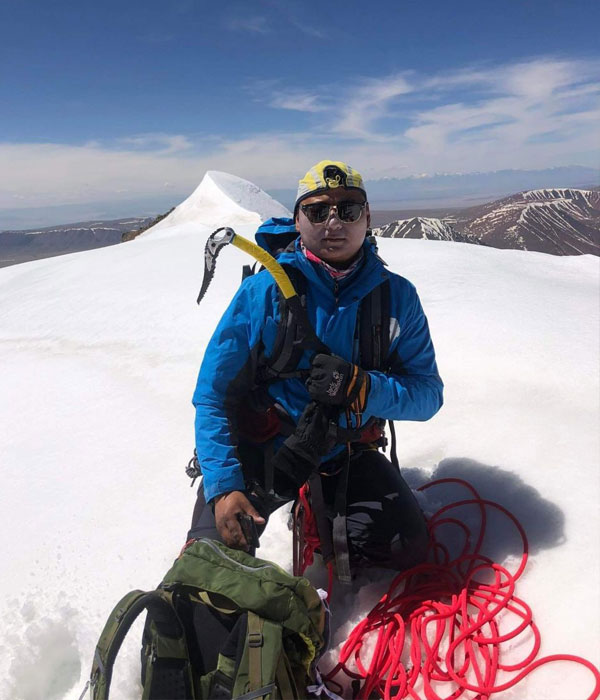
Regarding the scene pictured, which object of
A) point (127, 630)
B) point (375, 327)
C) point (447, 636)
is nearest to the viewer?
point (127, 630)

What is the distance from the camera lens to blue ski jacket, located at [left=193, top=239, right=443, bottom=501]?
2.21 m

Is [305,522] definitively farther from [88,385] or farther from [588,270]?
[588,270]

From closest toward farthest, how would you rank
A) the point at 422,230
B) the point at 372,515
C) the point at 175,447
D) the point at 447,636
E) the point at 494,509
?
the point at 447,636 < the point at 372,515 < the point at 494,509 < the point at 175,447 < the point at 422,230

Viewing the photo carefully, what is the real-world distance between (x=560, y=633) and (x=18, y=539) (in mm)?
3048

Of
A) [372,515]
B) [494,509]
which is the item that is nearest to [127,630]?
[372,515]

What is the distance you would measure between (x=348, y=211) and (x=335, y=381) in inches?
30.4

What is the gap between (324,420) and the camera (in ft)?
7.01

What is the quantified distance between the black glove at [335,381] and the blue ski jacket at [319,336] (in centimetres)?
15

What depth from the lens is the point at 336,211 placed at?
2117 millimetres

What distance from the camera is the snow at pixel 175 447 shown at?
2248 millimetres

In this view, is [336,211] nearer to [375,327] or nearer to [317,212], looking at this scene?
[317,212]

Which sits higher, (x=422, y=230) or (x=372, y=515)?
(x=422, y=230)

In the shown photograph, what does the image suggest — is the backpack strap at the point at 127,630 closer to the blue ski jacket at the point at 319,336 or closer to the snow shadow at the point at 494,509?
the blue ski jacket at the point at 319,336

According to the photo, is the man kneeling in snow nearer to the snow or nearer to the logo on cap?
the logo on cap
